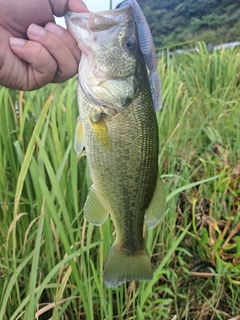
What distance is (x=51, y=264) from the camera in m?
1.26

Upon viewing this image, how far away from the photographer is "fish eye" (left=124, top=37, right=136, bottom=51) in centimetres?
94

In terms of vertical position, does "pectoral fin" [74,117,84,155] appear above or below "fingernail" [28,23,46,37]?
below

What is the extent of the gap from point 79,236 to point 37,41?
25.7 inches

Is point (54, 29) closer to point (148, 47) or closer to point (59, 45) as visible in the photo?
point (59, 45)

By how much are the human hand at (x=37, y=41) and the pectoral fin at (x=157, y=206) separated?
43 cm

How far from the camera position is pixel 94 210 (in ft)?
3.20

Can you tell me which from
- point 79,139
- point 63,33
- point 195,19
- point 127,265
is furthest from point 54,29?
point 195,19

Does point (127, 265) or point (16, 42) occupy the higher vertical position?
point (16, 42)

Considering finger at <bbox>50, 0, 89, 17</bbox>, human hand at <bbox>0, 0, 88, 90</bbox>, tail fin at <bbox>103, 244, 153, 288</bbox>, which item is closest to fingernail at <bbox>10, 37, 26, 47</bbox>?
human hand at <bbox>0, 0, 88, 90</bbox>

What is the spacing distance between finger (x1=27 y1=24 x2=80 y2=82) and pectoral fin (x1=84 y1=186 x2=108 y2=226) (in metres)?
0.37

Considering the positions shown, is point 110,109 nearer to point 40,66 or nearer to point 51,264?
point 40,66

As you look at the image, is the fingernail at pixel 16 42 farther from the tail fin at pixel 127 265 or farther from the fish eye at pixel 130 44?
the tail fin at pixel 127 265

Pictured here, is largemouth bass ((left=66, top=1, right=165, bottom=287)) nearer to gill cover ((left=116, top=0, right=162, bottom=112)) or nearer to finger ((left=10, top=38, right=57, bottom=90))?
gill cover ((left=116, top=0, right=162, bottom=112))

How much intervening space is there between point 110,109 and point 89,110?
0.05m
